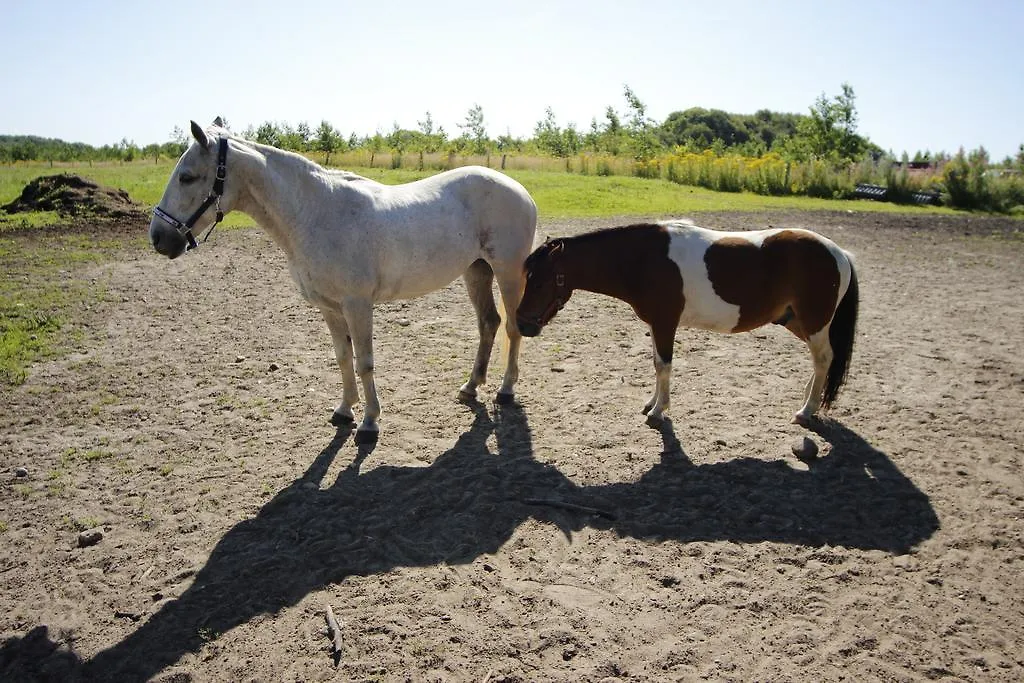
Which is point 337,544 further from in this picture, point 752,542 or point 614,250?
point 614,250

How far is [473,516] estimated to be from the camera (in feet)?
14.4

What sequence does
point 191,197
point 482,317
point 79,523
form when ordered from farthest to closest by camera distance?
point 482,317, point 191,197, point 79,523

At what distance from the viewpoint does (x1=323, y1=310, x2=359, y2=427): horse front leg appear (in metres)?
5.45

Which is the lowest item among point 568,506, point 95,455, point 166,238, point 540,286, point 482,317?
point 95,455

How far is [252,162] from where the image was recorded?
480 centimetres

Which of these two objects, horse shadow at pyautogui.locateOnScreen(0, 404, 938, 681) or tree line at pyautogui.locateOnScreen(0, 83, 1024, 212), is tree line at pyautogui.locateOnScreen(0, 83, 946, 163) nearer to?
tree line at pyautogui.locateOnScreen(0, 83, 1024, 212)

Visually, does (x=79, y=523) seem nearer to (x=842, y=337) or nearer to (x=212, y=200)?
(x=212, y=200)

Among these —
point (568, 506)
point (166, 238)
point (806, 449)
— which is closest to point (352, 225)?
point (166, 238)

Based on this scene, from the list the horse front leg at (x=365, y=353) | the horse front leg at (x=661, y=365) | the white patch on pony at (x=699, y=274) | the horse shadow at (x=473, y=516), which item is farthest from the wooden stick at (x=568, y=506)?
the white patch on pony at (x=699, y=274)

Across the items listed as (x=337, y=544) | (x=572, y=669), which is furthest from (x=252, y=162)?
(x=572, y=669)

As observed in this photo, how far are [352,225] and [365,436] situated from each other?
5.67 feet

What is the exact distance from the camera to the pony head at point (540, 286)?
17.6ft

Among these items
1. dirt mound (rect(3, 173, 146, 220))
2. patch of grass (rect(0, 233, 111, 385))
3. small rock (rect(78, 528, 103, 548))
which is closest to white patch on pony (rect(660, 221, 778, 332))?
small rock (rect(78, 528, 103, 548))

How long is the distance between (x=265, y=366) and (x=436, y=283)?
8.35ft
